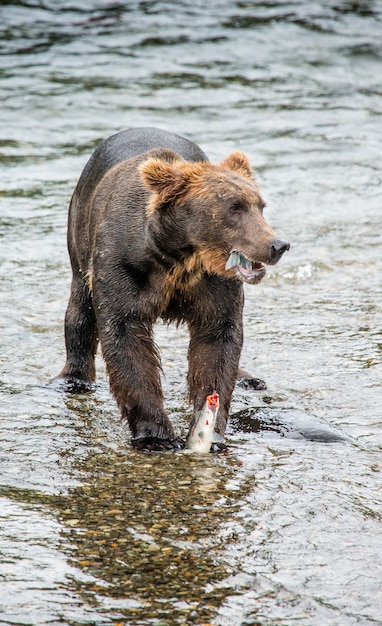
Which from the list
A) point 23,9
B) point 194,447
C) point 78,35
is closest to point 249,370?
point 194,447

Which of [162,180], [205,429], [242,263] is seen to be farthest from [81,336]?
[242,263]

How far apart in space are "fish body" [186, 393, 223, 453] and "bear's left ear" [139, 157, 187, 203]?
1174 millimetres

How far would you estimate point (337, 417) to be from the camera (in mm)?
7039

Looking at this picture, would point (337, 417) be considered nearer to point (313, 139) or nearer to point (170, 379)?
point (170, 379)

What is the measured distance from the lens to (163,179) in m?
6.23

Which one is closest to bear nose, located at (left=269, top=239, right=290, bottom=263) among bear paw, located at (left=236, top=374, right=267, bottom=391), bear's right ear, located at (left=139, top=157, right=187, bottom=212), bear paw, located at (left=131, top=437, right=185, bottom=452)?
bear's right ear, located at (left=139, top=157, right=187, bottom=212)

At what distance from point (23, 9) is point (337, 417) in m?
14.8

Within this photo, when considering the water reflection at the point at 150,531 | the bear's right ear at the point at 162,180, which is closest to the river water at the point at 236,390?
the water reflection at the point at 150,531

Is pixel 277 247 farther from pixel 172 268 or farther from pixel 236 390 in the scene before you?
pixel 236 390

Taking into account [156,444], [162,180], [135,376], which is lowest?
[156,444]

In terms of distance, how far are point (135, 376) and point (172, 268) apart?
2.23ft

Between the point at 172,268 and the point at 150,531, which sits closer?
the point at 150,531

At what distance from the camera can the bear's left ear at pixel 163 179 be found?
6.22 metres

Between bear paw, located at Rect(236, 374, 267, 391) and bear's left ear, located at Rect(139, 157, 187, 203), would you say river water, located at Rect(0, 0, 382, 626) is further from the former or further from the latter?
bear's left ear, located at Rect(139, 157, 187, 203)
